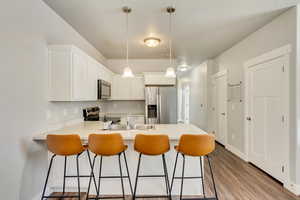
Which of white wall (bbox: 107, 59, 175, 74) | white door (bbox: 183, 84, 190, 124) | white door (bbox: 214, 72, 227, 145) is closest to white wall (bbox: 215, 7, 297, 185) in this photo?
white door (bbox: 214, 72, 227, 145)

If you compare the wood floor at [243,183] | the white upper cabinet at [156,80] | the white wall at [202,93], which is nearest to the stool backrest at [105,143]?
the wood floor at [243,183]

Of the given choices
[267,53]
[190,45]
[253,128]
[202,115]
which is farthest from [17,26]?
[202,115]

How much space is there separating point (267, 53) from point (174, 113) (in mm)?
2556

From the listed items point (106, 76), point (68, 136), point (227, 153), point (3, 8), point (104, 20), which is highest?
point (104, 20)

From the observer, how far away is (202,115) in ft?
23.3

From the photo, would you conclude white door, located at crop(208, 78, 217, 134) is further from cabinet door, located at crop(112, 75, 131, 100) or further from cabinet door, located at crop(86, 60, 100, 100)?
cabinet door, located at crop(86, 60, 100, 100)

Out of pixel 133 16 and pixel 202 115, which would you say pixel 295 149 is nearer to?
pixel 133 16

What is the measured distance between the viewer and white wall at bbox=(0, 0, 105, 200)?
72.8 inches

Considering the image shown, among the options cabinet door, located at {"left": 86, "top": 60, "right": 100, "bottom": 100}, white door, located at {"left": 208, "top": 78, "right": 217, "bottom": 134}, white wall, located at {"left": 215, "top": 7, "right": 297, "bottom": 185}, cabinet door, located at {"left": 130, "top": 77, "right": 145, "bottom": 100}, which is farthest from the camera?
white door, located at {"left": 208, "top": 78, "right": 217, "bottom": 134}

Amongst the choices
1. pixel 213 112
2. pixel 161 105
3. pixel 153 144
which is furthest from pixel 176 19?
pixel 213 112

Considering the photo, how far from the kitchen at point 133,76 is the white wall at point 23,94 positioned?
0.04 ft

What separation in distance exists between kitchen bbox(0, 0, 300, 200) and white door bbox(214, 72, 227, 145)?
0.63 meters

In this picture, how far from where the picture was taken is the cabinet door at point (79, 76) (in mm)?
2712

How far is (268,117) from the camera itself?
10.7 feet
